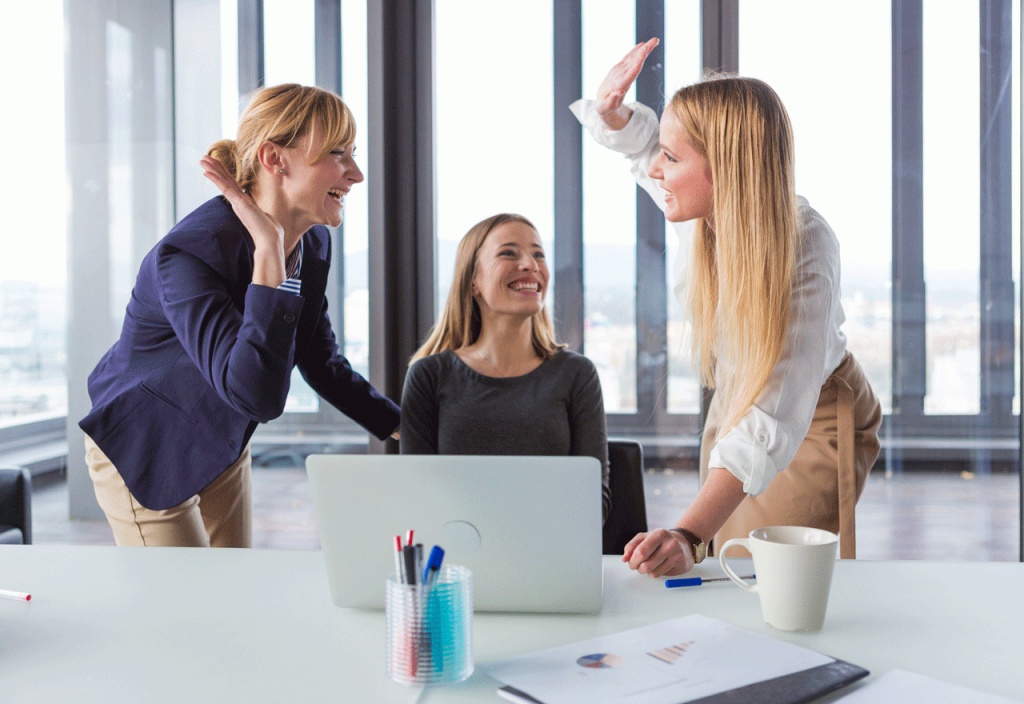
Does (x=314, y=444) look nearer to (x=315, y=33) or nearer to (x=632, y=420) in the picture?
(x=632, y=420)

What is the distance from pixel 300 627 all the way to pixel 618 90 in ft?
4.58

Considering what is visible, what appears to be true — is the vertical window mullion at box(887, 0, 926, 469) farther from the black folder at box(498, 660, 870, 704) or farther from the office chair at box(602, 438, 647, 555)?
the black folder at box(498, 660, 870, 704)

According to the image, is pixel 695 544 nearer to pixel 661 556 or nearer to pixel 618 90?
pixel 661 556

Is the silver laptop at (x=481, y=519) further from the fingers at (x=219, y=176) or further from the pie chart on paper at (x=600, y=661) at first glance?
the fingers at (x=219, y=176)

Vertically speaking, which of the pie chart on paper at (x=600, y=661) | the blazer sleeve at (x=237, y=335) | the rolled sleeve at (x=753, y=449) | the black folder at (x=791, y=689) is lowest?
the pie chart on paper at (x=600, y=661)

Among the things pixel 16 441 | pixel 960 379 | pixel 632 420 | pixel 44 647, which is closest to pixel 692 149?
pixel 44 647

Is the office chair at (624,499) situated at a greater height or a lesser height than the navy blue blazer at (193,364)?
lesser

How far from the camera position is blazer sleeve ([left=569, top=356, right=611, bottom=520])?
221cm

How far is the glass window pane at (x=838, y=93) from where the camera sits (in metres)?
3.10

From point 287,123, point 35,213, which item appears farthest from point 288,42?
point 287,123

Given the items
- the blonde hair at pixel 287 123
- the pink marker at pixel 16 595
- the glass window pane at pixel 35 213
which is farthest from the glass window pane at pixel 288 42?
the pink marker at pixel 16 595

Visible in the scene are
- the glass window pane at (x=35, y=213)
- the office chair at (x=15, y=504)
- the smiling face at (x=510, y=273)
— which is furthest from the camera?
the glass window pane at (x=35, y=213)

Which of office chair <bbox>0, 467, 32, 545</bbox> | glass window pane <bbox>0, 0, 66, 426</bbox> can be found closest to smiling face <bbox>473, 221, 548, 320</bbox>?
office chair <bbox>0, 467, 32, 545</bbox>

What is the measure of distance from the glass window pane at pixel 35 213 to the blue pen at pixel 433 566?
3098 mm
